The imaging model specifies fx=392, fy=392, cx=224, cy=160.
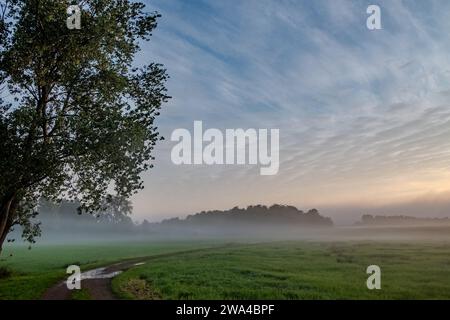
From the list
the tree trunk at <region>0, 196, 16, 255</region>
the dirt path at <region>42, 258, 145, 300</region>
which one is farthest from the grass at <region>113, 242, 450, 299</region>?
the tree trunk at <region>0, 196, 16, 255</region>

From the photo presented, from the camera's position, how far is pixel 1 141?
26.5 meters

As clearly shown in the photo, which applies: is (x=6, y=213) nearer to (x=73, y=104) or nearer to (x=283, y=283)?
(x=73, y=104)

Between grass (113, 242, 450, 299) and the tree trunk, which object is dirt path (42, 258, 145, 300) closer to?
grass (113, 242, 450, 299)

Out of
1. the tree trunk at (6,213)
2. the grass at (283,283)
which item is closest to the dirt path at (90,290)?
the grass at (283,283)

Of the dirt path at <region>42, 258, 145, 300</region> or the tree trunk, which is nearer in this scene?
the dirt path at <region>42, 258, 145, 300</region>

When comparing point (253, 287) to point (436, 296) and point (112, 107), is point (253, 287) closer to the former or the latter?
point (436, 296)

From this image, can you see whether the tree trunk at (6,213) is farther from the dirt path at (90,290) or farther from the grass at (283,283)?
the grass at (283,283)

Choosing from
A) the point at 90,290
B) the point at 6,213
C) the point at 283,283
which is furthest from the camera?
the point at 283,283

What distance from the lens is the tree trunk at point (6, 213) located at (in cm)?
2797

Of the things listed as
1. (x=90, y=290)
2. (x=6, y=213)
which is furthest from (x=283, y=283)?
(x=6, y=213)

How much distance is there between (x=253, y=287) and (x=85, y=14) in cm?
2472

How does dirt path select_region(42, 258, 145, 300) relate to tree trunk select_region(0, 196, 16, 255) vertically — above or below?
below

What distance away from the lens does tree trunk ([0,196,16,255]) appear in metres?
28.0

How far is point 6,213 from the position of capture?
2911cm
